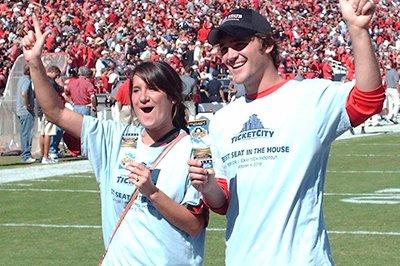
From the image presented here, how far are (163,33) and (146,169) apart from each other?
3726 cm

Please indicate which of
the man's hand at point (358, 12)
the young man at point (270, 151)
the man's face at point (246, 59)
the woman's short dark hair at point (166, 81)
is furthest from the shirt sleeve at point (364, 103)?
the woman's short dark hair at point (166, 81)

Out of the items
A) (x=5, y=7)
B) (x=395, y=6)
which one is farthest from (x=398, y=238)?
(x=395, y=6)

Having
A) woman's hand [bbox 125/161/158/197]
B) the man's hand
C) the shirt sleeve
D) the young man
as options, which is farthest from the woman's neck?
the man's hand

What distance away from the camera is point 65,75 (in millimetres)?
28047

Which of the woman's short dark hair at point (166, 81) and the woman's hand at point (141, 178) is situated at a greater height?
the woman's short dark hair at point (166, 81)

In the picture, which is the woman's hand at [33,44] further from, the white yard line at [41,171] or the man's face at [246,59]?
the white yard line at [41,171]

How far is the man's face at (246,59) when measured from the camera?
5176mm

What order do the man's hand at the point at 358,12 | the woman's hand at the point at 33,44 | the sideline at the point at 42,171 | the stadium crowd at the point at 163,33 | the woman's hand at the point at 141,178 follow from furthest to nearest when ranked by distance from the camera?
the stadium crowd at the point at 163,33 < the sideline at the point at 42,171 < the woman's hand at the point at 33,44 < the woman's hand at the point at 141,178 < the man's hand at the point at 358,12

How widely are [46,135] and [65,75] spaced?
626 centimetres

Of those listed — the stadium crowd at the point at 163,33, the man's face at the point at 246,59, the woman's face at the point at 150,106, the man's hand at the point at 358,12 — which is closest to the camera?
the man's hand at the point at 358,12

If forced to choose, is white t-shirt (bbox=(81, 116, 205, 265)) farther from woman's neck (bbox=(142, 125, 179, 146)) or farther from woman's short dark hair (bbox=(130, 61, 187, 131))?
woman's short dark hair (bbox=(130, 61, 187, 131))

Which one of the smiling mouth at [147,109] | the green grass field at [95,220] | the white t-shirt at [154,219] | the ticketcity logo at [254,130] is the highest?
the ticketcity logo at [254,130]

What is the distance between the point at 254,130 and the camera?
509cm

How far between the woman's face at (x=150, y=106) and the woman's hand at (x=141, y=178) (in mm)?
367
